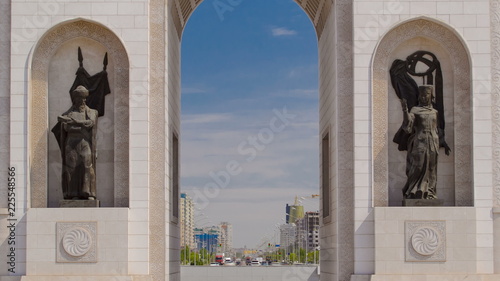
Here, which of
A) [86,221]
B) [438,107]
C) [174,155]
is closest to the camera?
[86,221]

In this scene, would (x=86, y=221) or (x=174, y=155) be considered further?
(x=174, y=155)

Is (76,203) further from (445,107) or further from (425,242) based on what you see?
(445,107)

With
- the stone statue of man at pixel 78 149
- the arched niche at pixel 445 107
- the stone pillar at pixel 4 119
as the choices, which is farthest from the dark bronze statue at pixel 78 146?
the arched niche at pixel 445 107

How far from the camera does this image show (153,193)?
20.5 meters

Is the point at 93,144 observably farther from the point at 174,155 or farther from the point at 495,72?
the point at 495,72

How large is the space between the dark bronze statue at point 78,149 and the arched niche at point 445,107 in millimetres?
7311

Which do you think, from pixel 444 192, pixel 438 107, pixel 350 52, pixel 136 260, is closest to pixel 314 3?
pixel 350 52

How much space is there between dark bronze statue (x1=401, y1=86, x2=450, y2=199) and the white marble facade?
61 cm

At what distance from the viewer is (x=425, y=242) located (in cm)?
1978

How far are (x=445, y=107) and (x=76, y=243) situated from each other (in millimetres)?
10172

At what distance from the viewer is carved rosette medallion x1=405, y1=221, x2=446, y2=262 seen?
19.8 m

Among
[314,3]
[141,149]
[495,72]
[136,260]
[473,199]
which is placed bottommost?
[136,260]

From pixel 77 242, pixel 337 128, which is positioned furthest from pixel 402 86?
pixel 77 242

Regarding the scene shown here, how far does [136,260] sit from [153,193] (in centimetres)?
174
